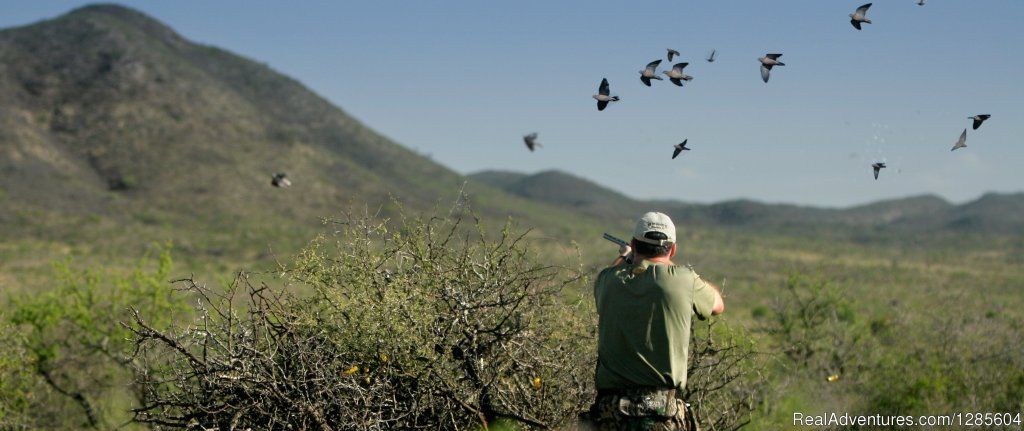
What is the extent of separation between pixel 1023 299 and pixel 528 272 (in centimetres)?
3893

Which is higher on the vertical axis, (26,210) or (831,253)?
(831,253)

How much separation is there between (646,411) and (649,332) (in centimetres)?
41

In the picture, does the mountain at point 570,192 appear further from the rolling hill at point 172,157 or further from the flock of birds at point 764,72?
the flock of birds at point 764,72

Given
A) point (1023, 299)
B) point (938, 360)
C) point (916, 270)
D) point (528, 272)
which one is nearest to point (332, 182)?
point (916, 270)

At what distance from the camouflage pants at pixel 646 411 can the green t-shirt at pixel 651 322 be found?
5 centimetres

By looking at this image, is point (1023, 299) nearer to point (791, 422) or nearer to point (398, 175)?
point (791, 422)

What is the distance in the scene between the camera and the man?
15.4 ft

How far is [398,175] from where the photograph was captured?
78.1m

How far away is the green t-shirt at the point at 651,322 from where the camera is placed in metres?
4.70

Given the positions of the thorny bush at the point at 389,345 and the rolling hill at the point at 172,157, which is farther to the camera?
the rolling hill at the point at 172,157

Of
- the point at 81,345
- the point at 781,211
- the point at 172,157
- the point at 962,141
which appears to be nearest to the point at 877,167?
the point at 962,141

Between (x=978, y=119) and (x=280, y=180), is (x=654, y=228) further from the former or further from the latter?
(x=280, y=180)

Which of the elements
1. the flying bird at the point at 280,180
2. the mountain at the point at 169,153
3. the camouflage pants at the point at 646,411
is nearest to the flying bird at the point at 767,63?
the camouflage pants at the point at 646,411

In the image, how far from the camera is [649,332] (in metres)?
4.71
